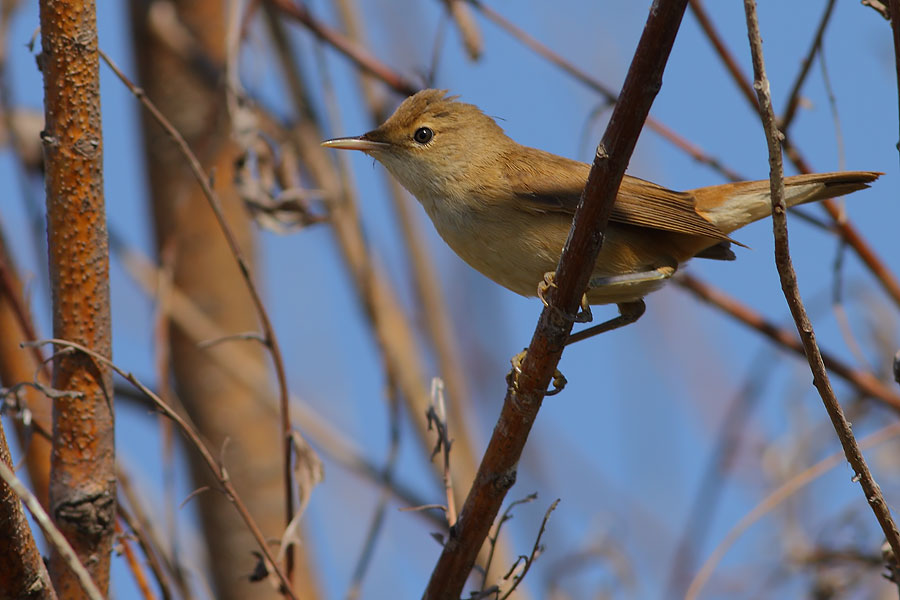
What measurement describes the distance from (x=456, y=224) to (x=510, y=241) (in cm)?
22

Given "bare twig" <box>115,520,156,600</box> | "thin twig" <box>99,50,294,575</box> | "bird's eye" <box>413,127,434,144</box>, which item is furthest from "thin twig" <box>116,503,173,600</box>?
"bird's eye" <box>413,127,434,144</box>

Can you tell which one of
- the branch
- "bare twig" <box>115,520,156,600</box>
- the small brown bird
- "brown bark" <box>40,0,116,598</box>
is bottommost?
the branch

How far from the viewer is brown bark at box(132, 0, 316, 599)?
3926 mm

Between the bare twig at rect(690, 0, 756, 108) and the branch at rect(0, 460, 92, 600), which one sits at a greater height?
the bare twig at rect(690, 0, 756, 108)

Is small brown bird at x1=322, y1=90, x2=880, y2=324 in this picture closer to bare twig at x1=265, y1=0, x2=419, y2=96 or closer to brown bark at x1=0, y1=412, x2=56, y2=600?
bare twig at x1=265, y1=0, x2=419, y2=96

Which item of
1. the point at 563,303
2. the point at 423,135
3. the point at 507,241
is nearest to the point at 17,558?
the point at 563,303

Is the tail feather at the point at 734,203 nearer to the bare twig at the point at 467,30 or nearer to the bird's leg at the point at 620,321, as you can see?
the bird's leg at the point at 620,321

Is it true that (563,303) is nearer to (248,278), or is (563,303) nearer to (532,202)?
(248,278)

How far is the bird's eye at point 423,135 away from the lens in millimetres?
3488

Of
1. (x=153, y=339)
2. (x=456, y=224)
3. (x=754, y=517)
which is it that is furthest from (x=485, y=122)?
(x=754, y=517)

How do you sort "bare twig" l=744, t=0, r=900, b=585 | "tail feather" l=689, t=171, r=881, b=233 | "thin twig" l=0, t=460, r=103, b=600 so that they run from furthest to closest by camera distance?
"tail feather" l=689, t=171, r=881, b=233, "bare twig" l=744, t=0, r=900, b=585, "thin twig" l=0, t=460, r=103, b=600

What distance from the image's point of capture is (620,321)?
311 centimetres

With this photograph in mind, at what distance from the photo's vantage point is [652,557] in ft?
14.5

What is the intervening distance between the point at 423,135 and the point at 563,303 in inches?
65.2
